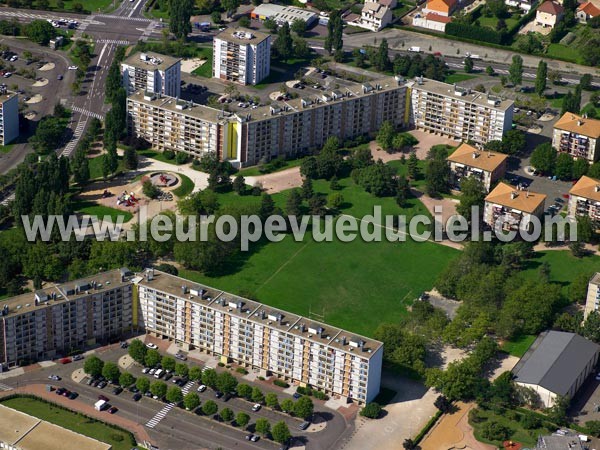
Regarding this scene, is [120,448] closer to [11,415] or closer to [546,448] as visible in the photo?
[11,415]

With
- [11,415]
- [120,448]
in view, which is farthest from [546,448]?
[11,415]

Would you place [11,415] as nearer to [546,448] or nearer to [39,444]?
[39,444]

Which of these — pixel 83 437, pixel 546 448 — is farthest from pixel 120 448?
pixel 546 448

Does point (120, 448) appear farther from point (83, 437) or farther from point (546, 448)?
point (546, 448)

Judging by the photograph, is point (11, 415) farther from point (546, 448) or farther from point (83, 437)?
point (546, 448)
